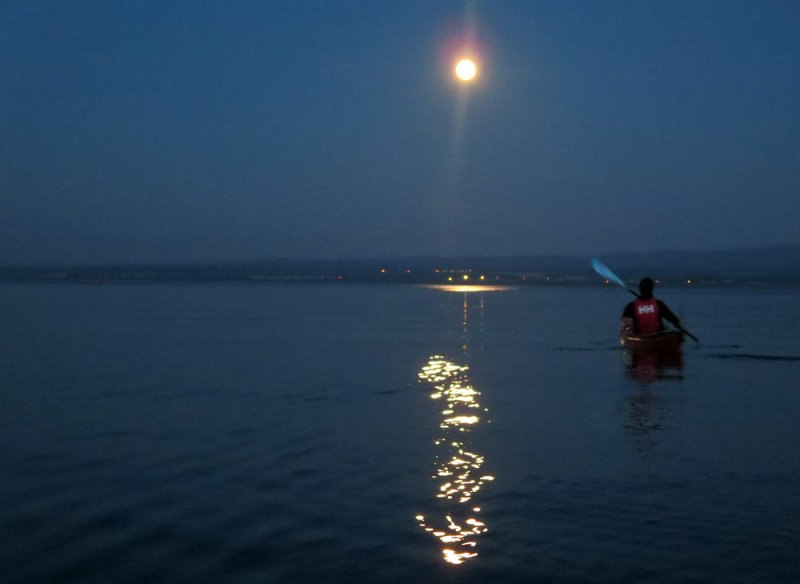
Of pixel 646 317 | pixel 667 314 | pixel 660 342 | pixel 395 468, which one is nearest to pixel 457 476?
pixel 395 468

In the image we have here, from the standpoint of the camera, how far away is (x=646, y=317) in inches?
943

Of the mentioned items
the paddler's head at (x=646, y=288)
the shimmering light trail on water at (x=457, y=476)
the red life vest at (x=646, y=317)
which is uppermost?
the paddler's head at (x=646, y=288)

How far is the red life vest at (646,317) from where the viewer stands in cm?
2397

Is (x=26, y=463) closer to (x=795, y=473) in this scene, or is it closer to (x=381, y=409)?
(x=381, y=409)

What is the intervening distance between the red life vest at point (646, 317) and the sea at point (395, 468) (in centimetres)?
236

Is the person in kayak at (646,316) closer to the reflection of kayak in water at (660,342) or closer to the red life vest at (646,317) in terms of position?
the red life vest at (646,317)

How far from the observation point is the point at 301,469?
9.73 m

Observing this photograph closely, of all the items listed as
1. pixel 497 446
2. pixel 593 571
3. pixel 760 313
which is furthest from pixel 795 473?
pixel 760 313

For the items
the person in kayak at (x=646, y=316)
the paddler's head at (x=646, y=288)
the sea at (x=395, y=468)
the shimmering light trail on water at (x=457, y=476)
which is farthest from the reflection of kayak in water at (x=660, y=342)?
the shimmering light trail on water at (x=457, y=476)

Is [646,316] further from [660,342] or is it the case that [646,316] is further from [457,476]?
[457,476]

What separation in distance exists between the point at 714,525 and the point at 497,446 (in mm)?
3720

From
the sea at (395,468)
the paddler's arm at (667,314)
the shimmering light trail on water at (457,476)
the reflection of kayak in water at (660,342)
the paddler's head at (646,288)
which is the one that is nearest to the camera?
the sea at (395,468)

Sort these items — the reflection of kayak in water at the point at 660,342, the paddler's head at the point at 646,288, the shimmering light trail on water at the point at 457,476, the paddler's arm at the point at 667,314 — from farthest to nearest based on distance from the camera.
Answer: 1. the paddler's head at the point at 646,288
2. the paddler's arm at the point at 667,314
3. the reflection of kayak in water at the point at 660,342
4. the shimmering light trail on water at the point at 457,476

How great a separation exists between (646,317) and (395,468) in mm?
15427
